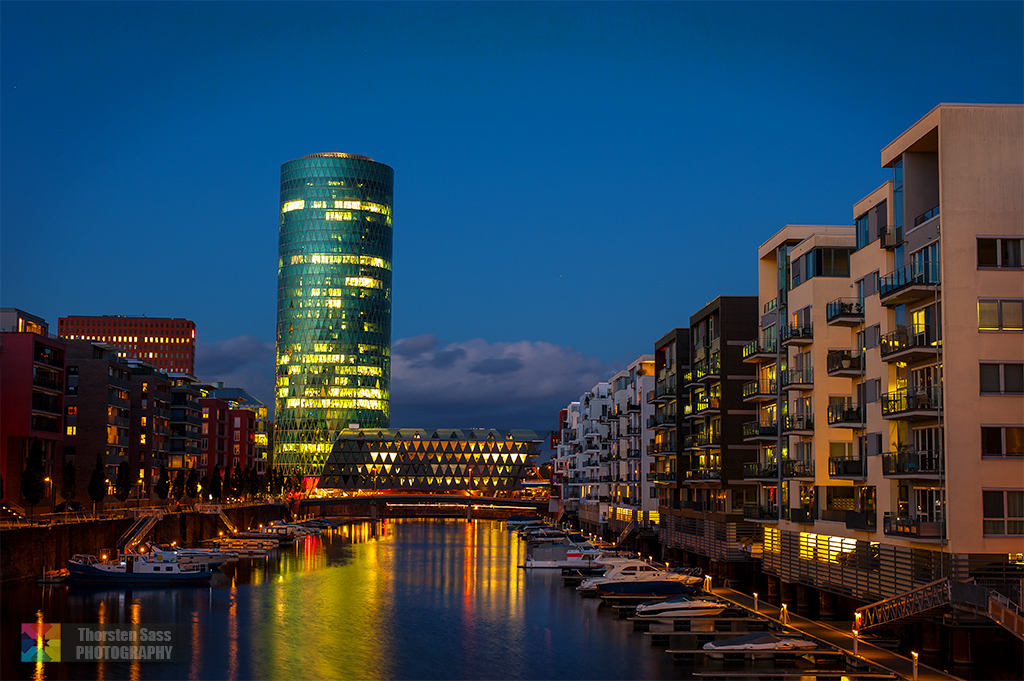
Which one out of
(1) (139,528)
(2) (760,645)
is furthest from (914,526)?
(1) (139,528)

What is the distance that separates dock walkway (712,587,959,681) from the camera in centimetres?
5100

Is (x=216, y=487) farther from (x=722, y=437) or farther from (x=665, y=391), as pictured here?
A: (x=722, y=437)

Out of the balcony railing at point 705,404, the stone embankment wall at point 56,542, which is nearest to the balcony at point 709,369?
the balcony railing at point 705,404

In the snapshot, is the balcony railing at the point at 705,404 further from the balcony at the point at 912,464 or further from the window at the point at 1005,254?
the window at the point at 1005,254

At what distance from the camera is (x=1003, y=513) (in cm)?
5156

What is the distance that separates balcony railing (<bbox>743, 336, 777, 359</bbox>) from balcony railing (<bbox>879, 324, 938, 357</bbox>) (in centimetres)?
2092

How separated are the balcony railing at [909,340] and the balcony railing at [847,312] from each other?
6499mm

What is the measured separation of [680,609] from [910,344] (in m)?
29.2

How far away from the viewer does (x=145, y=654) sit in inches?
2714

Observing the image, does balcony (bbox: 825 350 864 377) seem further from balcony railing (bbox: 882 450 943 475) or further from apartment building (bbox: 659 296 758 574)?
apartment building (bbox: 659 296 758 574)

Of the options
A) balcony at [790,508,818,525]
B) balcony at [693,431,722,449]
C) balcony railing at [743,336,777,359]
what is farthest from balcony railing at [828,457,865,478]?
balcony at [693,431,722,449]

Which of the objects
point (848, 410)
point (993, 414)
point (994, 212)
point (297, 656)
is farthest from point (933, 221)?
point (297, 656)

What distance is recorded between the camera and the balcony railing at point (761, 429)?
79.1 metres

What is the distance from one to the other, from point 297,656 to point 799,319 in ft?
133
